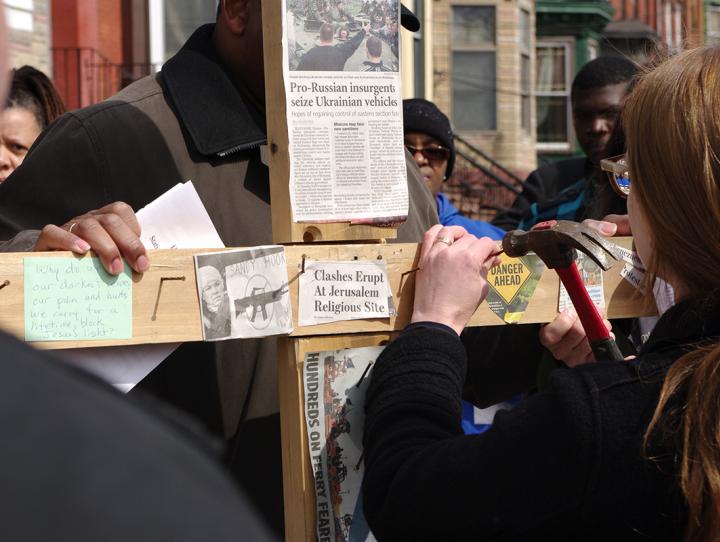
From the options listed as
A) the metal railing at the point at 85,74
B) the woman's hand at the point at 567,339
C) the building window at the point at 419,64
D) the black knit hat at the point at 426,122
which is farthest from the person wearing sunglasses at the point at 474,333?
the building window at the point at 419,64

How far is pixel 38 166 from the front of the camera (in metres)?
2.21

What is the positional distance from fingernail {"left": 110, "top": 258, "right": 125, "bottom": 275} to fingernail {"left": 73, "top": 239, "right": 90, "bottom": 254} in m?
0.05

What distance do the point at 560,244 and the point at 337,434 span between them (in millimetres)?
524

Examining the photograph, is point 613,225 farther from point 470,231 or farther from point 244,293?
point 470,231

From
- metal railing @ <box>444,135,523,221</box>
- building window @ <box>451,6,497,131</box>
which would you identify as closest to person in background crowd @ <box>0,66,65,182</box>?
metal railing @ <box>444,135,523,221</box>

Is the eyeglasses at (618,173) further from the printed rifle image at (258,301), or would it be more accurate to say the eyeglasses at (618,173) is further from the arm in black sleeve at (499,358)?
the printed rifle image at (258,301)

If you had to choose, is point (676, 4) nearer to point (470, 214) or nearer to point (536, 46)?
point (536, 46)

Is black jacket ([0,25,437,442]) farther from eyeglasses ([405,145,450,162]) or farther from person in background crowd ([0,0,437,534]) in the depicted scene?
Result: eyeglasses ([405,145,450,162])

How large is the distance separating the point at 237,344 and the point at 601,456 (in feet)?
3.00

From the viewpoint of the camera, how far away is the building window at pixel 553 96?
890 inches

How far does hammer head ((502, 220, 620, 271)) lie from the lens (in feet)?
6.21

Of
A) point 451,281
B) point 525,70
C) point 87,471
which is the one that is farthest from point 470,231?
point 525,70

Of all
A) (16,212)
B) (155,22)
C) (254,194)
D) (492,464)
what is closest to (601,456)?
(492,464)

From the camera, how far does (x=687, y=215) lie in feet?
5.42
